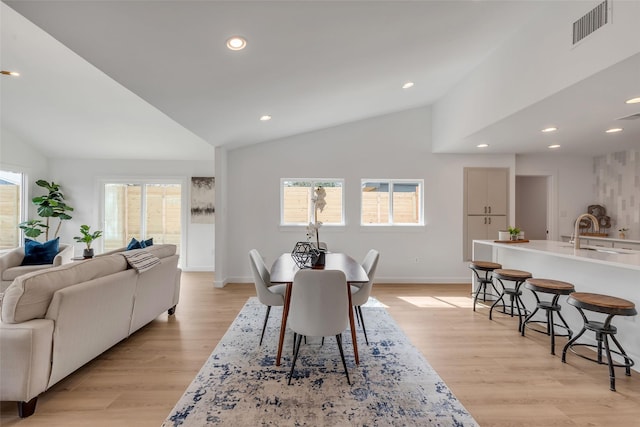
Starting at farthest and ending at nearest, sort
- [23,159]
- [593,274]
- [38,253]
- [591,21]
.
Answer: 1. [23,159]
2. [38,253]
3. [593,274]
4. [591,21]

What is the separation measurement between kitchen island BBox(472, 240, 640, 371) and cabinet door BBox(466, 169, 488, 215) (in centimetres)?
146

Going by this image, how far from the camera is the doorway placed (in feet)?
20.6

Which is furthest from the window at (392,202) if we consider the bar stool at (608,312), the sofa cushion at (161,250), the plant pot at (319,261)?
the sofa cushion at (161,250)

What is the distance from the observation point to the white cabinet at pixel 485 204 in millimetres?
5230

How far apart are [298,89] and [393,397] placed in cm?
304

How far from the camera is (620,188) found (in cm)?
493

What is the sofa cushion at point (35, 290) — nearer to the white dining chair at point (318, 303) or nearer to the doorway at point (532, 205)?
the white dining chair at point (318, 303)

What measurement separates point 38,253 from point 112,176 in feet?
7.55

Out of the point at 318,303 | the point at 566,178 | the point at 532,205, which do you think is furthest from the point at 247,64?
the point at 532,205

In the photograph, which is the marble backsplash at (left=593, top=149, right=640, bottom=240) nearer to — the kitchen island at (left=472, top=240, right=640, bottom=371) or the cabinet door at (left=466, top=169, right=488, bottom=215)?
the cabinet door at (left=466, top=169, right=488, bottom=215)

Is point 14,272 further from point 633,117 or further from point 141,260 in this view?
point 633,117

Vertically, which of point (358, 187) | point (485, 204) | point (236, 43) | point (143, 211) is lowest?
point (143, 211)

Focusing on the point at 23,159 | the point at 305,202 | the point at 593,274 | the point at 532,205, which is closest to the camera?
the point at 593,274

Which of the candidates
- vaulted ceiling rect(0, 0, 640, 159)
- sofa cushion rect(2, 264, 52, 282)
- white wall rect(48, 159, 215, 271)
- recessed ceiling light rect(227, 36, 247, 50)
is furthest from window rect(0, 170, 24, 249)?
recessed ceiling light rect(227, 36, 247, 50)
